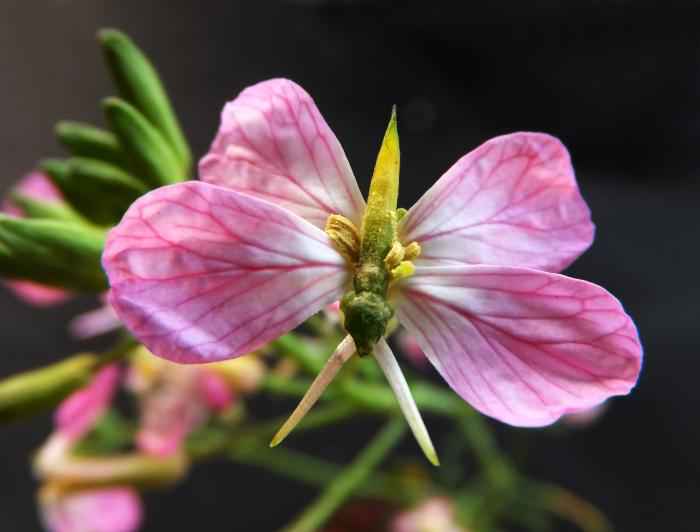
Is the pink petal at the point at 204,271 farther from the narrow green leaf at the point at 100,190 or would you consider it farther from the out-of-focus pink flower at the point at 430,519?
the out-of-focus pink flower at the point at 430,519

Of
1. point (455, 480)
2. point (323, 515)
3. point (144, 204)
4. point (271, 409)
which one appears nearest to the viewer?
point (144, 204)

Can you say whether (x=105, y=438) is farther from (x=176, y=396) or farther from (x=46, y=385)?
(x=46, y=385)

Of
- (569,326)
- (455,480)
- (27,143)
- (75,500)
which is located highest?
(569,326)

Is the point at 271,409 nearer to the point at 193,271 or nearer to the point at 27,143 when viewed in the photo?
the point at 27,143

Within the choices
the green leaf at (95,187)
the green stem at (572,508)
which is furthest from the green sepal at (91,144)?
the green stem at (572,508)

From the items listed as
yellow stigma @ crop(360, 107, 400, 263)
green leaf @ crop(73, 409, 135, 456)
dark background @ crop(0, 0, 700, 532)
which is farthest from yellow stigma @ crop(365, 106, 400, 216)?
dark background @ crop(0, 0, 700, 532)

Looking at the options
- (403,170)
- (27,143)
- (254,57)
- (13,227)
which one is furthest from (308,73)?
(13,227)

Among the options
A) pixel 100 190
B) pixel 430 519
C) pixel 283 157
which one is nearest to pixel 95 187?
pixel 100 190

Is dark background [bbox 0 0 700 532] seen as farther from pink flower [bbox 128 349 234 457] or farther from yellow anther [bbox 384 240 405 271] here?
yellow anther [bbox 384 240 405 271]
